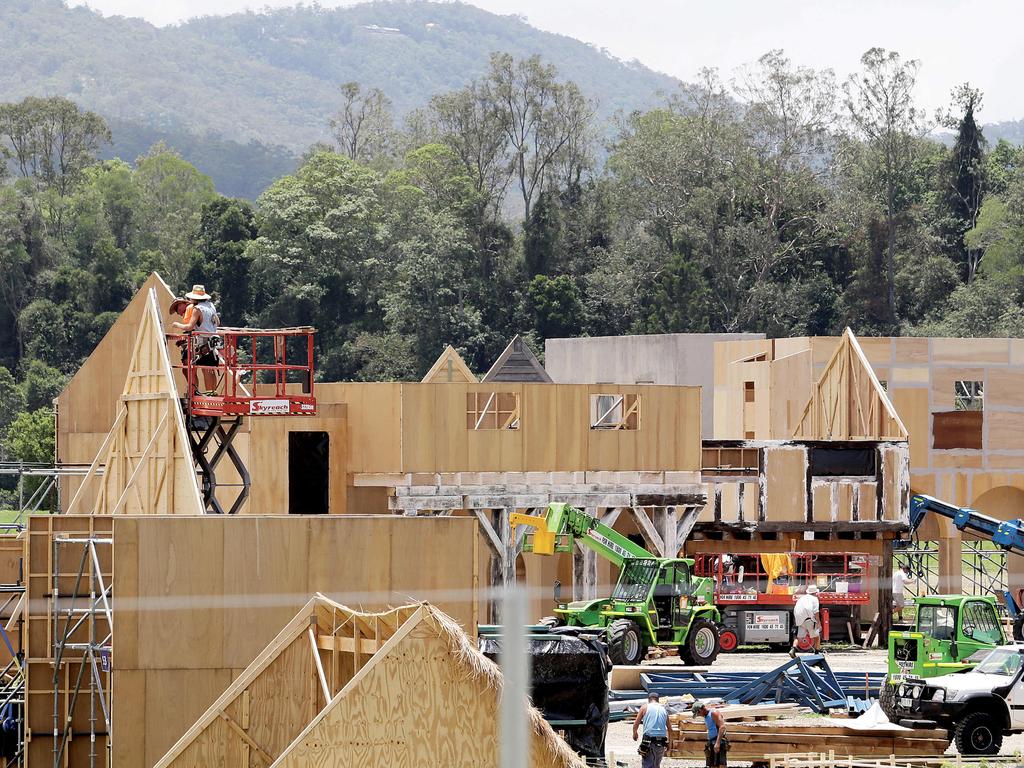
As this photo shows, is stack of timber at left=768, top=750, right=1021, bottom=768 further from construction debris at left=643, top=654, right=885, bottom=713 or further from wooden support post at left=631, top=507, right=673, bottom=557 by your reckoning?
wooden support post at left=631, top=507, right=673, bottom=557

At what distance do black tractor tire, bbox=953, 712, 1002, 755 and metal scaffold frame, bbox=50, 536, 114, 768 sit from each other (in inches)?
445

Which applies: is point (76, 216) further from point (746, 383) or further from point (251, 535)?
point (251, 535)

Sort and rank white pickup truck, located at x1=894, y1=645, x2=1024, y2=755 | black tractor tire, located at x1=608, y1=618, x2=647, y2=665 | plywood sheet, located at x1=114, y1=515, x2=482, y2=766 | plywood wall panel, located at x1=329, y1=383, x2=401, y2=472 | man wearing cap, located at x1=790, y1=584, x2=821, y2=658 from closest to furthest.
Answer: plywood sheet, located at x1=114, y1=515, x2=482, y2=766
white pickup truck, located at x1=894, y1=645, x2=1024, y2=755
black tractor tire, located at x1=608, y1=618, x2=647, y2=665
plywood wall panel, located at x1=329, y1=383, x2=401, y2=472
man wearing cap, located at x1=790, y1=584, x2=821, y2=658

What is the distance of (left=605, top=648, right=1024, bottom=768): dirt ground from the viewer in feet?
85.6

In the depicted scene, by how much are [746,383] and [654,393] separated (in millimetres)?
13114

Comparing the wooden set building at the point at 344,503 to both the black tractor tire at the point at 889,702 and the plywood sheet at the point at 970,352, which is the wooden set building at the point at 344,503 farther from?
the black tractor tire at the point at 889,702

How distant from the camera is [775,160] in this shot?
95750mm

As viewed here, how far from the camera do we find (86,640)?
24.0 metres

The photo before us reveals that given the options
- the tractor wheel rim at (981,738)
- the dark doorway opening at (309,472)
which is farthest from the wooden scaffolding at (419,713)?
the dark doorway opening at (309,472)

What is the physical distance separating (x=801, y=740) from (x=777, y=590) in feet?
45.5

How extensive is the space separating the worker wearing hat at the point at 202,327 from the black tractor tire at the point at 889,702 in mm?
11002

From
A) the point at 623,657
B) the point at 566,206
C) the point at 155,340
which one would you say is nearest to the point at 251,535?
the point at 155,340

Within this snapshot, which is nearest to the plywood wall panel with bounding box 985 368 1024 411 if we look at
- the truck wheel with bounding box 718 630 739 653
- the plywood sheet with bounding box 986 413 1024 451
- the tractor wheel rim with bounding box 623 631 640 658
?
the plywood sheet with bounding box 986 413 1024 451

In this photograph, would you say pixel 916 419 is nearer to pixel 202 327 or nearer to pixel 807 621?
pixel 807 621
